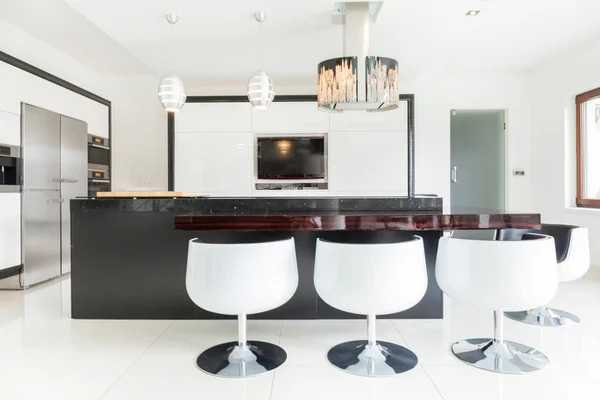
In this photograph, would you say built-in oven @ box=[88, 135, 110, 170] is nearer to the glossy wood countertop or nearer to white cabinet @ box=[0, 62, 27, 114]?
white cabinet @ box=[0, 62, 27, 114]

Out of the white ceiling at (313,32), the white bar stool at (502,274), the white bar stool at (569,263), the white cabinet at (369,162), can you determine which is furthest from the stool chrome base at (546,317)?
the white cabinet at (369,162)

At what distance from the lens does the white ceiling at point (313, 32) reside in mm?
2982

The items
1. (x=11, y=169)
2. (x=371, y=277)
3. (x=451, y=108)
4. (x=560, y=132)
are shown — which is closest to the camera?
(x=371, y=277)

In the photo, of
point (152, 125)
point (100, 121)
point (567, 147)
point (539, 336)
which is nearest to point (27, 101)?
point (100, 121)

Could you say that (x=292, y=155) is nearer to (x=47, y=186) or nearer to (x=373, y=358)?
(x=47, y=186)

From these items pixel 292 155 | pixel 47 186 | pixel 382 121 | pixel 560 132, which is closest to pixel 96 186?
pixel 47 186

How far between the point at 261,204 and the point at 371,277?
1015 millimetres

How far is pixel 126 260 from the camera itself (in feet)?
8.89

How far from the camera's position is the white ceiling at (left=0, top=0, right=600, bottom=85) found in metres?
2.98

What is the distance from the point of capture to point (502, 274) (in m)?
1.79

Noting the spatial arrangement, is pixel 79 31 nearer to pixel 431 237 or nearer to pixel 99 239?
pixel 99 239

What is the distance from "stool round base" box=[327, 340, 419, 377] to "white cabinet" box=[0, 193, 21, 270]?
298 centimetres

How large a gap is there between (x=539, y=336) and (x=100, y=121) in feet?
16.3

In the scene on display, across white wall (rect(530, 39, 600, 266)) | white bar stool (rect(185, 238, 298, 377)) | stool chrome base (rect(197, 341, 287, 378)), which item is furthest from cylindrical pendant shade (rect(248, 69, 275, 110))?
white wall (rect(530, 39, 600, 266))
